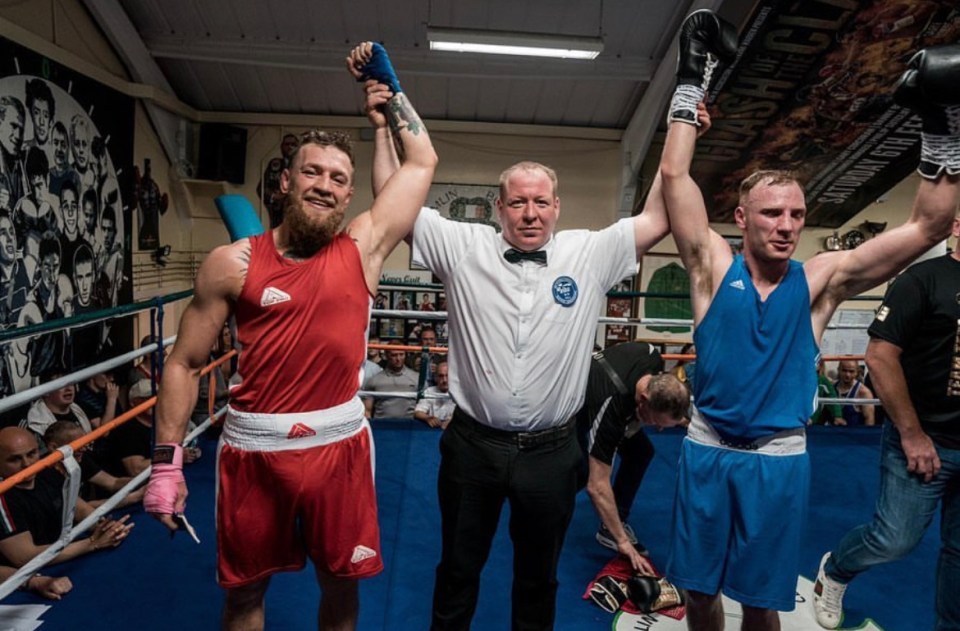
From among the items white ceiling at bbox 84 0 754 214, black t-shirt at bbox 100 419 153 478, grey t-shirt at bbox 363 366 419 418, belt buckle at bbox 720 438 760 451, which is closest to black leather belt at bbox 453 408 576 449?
belt buckle at bbox 720 438 760 451

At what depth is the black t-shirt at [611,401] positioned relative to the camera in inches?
91.4

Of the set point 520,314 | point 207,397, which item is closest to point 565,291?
point 520,314

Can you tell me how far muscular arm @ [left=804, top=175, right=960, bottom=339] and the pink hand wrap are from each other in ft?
5.68

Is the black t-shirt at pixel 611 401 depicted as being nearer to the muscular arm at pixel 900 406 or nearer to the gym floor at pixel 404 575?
the gym floor at pixel 404 575

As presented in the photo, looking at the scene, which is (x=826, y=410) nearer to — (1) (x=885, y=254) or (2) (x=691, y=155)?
(1) (x=885, y=254)

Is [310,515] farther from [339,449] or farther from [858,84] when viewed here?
[858,84]

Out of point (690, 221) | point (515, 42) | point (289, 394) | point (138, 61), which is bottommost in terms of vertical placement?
point (289, 394)

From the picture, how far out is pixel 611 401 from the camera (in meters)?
2.35

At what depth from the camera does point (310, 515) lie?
150 cm

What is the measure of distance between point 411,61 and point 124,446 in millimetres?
4429

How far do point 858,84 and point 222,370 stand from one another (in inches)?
234

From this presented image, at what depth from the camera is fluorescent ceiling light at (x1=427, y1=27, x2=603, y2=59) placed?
4.90 m

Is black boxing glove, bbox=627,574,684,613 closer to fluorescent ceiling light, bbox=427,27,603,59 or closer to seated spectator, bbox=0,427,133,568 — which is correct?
seated spectator, bbox=0,427,133,568

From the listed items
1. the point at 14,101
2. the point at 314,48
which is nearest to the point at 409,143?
the point at 14,101
